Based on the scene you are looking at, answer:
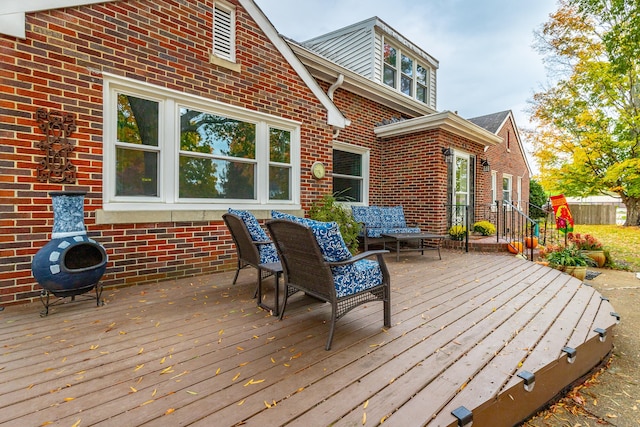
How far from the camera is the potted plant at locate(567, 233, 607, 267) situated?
23.2 feet

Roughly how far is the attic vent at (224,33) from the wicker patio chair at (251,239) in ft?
9.15

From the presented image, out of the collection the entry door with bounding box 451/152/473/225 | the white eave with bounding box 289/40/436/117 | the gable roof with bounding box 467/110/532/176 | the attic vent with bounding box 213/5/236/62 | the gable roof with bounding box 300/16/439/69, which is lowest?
the entry door with bounding box 451/152/473/225

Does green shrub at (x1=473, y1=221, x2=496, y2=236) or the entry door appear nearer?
the entry door

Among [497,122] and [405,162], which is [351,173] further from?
[497,122]

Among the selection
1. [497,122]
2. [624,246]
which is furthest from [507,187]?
[624,246]

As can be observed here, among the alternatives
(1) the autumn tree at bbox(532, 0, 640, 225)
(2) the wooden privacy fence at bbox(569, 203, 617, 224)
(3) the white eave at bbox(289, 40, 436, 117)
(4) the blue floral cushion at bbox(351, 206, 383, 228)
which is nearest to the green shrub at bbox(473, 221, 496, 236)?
(4) the blue floral cushion at bbox(351, 206, 383, 228)

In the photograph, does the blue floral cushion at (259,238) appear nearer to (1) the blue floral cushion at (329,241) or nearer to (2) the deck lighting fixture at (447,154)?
(1) the blue floral cushion at (329,241)

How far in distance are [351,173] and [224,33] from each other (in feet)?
14.2

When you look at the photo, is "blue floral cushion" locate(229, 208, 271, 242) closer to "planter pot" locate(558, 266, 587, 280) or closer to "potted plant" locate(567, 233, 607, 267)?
"planter pot" locate(558, 266, 587, 280)

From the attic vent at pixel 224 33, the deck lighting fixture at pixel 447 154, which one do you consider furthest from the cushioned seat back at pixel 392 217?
the attic vent at pixel 224 33

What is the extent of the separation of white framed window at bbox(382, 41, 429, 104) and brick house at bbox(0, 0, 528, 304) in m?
3.02

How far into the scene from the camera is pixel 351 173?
26.2ft

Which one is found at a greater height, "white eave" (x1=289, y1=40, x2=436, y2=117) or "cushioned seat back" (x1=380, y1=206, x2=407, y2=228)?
"white eave" (x1=289, y1=40, x2=436, y2=117)

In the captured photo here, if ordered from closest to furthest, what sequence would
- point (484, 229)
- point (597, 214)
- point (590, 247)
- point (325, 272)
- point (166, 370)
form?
point (166, 370) < point (325, 272) < point (590, 247) < point (484, 229) < point (597, 214)
